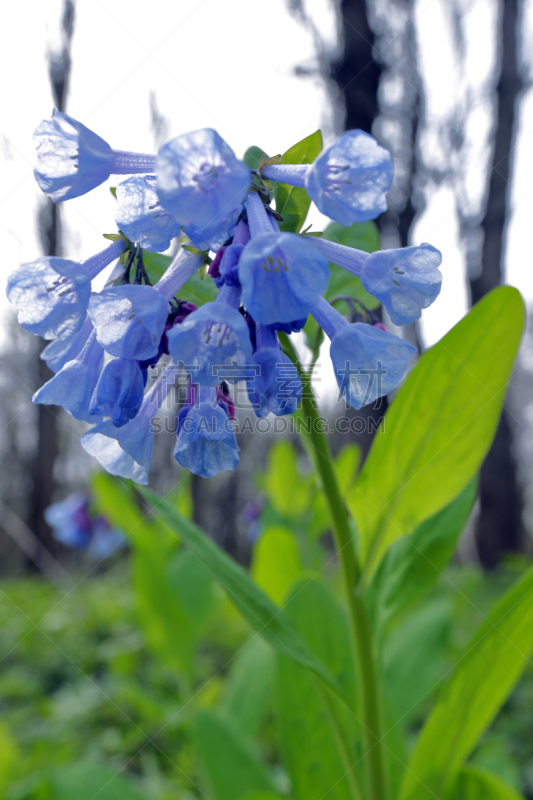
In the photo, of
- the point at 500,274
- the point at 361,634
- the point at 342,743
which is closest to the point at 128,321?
the point at 361,634

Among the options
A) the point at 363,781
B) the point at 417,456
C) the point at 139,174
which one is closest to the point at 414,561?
the point at 417,456

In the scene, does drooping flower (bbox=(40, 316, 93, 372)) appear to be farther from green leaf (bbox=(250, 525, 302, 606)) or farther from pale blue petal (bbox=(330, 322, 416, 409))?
green leaf (bbox=(250, 525, 302, 606))

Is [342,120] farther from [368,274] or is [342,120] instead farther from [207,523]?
[207,523]

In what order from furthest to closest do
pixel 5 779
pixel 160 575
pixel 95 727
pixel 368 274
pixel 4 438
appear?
pixel 4 438 → pixel 95 727 → pixel 160 575 → pixel 5 779 → pixel 368 274

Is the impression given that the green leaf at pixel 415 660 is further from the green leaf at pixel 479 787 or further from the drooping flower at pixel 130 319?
the drooping flower at pixel 130 319

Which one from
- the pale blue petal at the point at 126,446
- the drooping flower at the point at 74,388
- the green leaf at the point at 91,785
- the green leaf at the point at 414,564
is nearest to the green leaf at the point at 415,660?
the green leaf at the point at 414,564

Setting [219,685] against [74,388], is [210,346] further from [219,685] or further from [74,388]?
[219,685]
